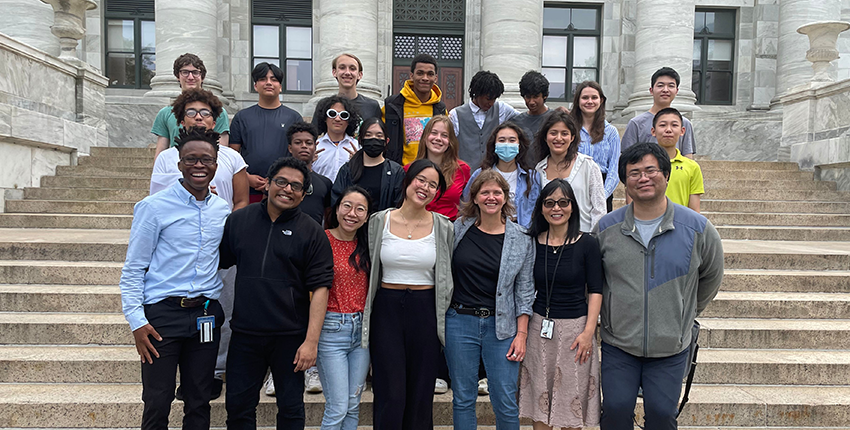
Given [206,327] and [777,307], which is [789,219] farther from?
[206,327]

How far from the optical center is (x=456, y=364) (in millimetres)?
3936

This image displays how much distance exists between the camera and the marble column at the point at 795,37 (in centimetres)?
1688

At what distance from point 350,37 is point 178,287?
1171cm

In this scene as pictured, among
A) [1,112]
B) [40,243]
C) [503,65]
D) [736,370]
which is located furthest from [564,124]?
[503,65]

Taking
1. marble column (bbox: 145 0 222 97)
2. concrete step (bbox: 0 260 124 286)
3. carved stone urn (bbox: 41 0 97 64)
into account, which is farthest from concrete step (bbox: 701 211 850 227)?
marble column (bbox: 145 0 222 97)

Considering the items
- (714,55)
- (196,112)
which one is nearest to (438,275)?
(196,112)

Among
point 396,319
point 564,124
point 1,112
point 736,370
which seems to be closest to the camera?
point 396,319

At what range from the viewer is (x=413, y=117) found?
557 centimetres

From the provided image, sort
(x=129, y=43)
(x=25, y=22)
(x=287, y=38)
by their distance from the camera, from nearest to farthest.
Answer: (x=25, y=22), (x=129, y=43), (x=287, y=38)

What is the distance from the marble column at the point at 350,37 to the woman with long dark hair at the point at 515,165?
10.2 meters

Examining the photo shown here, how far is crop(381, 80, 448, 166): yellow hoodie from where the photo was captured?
555 centimetres

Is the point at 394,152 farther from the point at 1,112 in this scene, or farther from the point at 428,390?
the point at 1,112

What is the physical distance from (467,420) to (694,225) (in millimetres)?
1900

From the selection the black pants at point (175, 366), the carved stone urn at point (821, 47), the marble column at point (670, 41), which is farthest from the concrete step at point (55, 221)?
the carved stone urn at point (821, 47)
